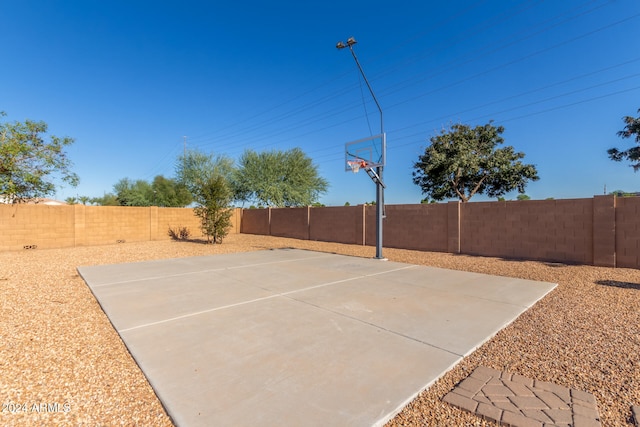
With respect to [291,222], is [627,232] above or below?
above

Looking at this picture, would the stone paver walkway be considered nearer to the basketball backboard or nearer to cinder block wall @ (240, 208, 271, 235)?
the basketball backboard

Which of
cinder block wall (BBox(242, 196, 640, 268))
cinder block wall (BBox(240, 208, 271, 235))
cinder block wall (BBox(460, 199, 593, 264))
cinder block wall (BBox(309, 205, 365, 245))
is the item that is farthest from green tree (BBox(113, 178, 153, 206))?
cinder block wall (BBox(460, 199, 593, 264))

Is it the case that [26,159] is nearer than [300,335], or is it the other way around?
[300,335]

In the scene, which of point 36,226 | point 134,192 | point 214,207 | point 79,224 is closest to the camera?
point 36,226

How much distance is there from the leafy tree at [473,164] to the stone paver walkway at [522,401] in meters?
17.6

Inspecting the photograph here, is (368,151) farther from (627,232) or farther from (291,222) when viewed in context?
(291,222)

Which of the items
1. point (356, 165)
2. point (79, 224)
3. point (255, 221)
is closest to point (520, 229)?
point (356, 165)

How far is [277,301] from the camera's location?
5.10 metres

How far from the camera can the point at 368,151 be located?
10625mm

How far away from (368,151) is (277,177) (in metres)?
15.1

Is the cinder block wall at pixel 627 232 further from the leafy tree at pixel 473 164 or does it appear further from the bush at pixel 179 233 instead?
the bush at pixel 179 233

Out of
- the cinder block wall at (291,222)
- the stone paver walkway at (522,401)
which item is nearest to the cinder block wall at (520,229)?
the cinder block wall at (291,222)

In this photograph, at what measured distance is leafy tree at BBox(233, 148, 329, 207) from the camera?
2448 centimetres

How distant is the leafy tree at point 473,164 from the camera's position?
18641 mm
